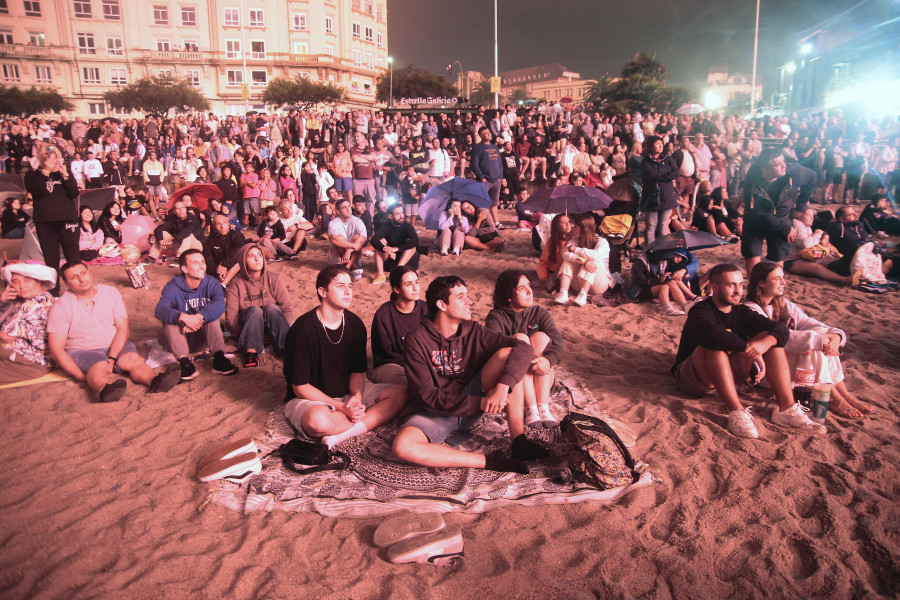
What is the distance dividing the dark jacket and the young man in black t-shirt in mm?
417

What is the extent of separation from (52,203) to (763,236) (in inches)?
345

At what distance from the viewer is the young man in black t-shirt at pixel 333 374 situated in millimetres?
3961

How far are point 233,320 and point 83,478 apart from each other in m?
2.38

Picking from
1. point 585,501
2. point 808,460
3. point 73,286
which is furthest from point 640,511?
point 73,286

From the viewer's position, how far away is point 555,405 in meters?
4.61

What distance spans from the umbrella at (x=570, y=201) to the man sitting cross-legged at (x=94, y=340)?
540cm

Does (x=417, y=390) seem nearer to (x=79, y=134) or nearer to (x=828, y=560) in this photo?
(x=828, y=560)

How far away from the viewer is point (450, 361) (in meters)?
3.77

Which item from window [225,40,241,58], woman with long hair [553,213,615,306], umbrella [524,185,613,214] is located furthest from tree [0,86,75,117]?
woman with long hair [553,213,615,306]

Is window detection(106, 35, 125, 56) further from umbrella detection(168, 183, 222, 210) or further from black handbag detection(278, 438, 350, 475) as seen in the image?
black handbag detection(278, 438, 350, 475)

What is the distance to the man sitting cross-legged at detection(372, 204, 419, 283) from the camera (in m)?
8.67

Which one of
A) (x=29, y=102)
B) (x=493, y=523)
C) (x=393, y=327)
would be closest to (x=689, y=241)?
(x=393, y=327)

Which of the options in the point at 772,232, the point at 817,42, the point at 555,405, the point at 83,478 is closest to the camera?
the point at 83,478

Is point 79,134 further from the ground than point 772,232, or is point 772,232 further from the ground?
point 79,134
